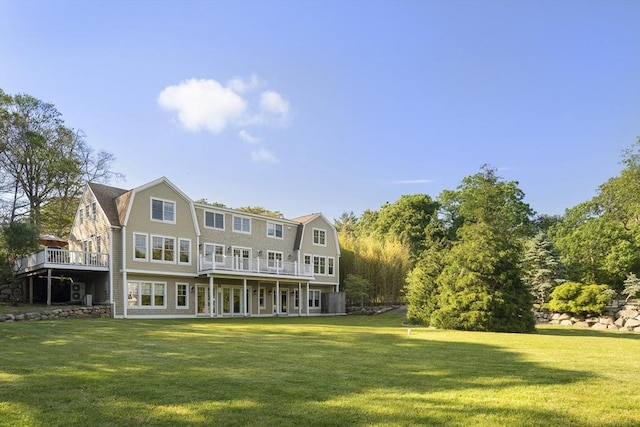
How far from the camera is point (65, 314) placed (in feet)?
64.4

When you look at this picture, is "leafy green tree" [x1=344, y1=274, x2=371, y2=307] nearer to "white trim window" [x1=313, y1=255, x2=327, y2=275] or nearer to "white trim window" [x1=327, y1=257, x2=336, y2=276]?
"white trim window" [x1=327, y1=257, x2=336, y2=276]

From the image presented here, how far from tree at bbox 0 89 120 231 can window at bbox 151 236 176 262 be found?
11.9m

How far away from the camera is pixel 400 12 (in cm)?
1507

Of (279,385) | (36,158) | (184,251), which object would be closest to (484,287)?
(279,385)

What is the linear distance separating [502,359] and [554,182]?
21993 millimetres

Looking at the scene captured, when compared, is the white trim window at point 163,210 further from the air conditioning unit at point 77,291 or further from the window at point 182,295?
the air conditioning unit at point 77,291

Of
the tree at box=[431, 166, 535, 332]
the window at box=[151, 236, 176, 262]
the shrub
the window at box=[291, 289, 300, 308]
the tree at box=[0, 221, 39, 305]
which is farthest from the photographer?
the window at box=[291, 289, 300, 308]

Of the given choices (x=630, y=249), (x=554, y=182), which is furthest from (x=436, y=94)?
(x=630, y=249)

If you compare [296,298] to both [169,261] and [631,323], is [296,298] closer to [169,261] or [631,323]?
[169,261]

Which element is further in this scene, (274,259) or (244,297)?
(274,259)

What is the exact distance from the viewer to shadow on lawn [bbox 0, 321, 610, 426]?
4.42 meters

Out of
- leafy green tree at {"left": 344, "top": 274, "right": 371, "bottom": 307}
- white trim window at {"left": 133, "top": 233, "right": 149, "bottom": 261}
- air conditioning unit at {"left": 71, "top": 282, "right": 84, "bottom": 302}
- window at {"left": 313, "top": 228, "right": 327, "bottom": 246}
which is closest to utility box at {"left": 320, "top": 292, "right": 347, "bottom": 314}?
leafy green tree at {"left": 344, "top": 274, "right": 371, "bottom": 307}

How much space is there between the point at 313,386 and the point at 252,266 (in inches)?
871

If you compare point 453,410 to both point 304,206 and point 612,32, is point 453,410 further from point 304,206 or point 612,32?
point 304,206
